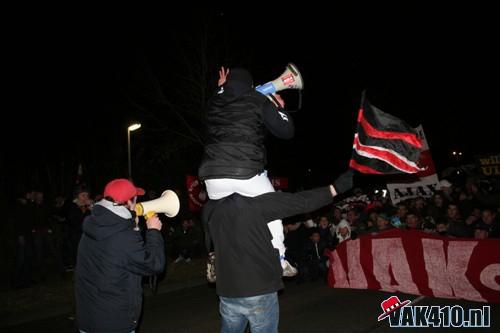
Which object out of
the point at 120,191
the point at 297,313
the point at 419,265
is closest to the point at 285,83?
the point at 120,191

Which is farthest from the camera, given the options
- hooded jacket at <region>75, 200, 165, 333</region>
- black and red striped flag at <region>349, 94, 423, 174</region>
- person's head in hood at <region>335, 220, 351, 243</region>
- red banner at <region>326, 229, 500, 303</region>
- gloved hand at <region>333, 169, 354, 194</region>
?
person's head in hood at <region>335, 220, 351, 243</region>

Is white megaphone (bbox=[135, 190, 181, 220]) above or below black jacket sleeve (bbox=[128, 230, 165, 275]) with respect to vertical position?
above

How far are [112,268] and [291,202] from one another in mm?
1712

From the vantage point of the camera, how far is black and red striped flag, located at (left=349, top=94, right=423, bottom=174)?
3154 millimetres

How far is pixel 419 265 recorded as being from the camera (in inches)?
340

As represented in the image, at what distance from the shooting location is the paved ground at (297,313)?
678 centimetres

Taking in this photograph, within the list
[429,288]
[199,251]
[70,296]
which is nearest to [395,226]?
[429,288]

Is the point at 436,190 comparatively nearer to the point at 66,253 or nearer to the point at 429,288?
the point at 429,288

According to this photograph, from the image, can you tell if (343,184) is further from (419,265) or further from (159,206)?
(419,265)

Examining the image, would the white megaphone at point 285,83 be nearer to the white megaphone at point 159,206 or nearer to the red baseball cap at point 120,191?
the white megaphone at point 159,206

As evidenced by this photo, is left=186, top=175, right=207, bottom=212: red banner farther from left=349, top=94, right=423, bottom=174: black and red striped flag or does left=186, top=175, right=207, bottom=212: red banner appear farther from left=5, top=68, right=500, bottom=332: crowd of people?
A: left=349, top=94, right=423, bottom=174: black and red striped flag

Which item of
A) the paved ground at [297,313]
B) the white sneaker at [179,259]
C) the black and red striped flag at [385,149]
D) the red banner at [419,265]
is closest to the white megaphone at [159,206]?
the black and red striped flag at [385,149]

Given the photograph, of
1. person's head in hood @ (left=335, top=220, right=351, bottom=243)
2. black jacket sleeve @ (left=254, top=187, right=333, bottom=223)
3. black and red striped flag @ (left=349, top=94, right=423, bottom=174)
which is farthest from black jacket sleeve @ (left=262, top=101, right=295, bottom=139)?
person's head in hood @ (left=335, top=220, right=351, bottom=243)

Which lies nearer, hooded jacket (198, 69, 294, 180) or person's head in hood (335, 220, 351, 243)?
hooded jacket (198, 69, 294, 180)
